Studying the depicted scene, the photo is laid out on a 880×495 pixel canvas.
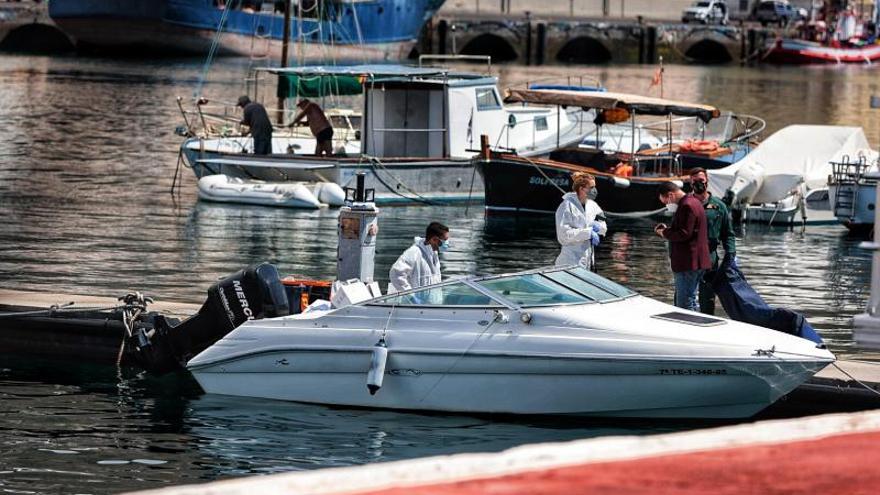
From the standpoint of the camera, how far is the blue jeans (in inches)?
652

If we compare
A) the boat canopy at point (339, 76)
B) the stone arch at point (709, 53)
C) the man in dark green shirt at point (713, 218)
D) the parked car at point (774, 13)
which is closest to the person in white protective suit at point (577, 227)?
the man in dark green shirt at point (713, 218)

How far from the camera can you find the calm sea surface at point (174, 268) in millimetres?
14039

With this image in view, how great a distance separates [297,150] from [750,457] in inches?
1182

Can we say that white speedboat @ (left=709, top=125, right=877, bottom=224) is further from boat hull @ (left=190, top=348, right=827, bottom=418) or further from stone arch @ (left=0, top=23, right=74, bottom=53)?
stone arch @ (left=0, top=23, right=74, bottom=53)

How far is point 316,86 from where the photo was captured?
1507 inches

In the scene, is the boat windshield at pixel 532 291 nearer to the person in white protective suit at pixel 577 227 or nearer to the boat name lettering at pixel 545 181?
the person in white protective suit at pixel 577 227

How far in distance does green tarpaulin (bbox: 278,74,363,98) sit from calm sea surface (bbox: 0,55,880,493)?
118 inches

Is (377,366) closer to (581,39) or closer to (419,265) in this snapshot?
(419,265)

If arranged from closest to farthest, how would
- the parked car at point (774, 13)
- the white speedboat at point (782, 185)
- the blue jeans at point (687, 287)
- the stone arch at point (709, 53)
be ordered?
1. the blue jeans at point (687, 287)
2. the white speedboat at point (782, 185)
3. the stone arch at point (709, 53)
4. the parked car at point (774, 13)

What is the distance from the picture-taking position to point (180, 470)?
1351 centimetres

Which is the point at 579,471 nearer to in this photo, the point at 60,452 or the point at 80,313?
the point at 60,452

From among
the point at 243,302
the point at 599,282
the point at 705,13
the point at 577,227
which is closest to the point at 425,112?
the point at 577,227

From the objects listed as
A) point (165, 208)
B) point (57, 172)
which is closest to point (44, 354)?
point (165, 208)

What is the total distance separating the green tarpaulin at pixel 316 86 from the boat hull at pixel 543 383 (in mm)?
21768
